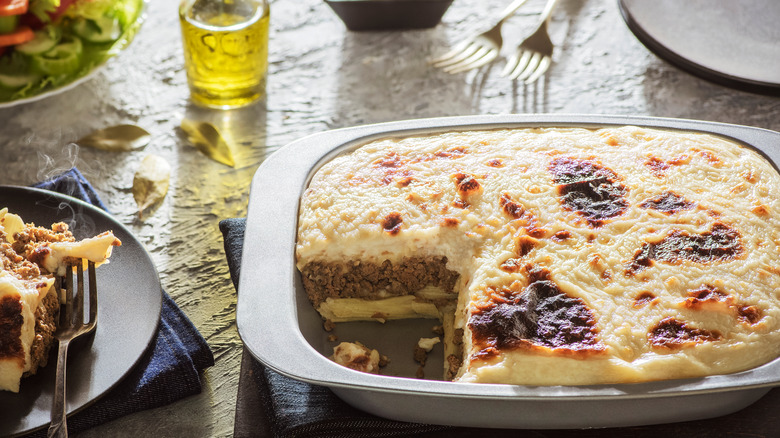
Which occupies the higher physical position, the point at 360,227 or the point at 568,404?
the point at 360,227

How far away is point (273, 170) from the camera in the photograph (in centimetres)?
268

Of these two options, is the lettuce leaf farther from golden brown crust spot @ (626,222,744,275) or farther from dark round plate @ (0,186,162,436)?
golden brown crust spot @ (626,222,744,275)

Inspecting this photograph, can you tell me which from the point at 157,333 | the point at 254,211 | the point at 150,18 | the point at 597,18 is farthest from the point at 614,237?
the point at 150,18

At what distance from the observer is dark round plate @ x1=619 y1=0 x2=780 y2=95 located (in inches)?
143

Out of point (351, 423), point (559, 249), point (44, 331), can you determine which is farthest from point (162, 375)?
point (559, 249)

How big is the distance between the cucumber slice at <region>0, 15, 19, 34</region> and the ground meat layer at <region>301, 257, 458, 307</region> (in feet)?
5.99

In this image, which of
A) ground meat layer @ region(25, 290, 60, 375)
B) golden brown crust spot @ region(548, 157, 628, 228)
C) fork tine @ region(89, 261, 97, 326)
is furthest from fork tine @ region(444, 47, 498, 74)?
ground meat layer @ region(25, 290, 60, 375)

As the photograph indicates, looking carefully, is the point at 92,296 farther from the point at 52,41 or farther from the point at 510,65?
the point at 510,65

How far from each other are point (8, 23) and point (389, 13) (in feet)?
6.02

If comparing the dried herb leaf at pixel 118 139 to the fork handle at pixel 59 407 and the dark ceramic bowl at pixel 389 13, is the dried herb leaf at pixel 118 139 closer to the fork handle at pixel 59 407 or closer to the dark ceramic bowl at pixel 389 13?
the dark ceramic bowl at pixel 389 13

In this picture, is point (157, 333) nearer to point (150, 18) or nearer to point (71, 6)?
point (71, 6)

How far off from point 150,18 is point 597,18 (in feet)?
8.42

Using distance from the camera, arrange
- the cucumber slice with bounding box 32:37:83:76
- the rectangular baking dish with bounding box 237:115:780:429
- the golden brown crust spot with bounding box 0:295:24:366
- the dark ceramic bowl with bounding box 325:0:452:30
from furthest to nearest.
A: the dark ceramic bowl with bounding box 325:0:452:30 < the cucumber slice with bounding box 32:37:83:76 < the golden brown crust spot with bounding box 0:295:24:366 < the rectangular baking dish with bounding box 237:115:780:429

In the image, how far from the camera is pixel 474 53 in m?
4.00
